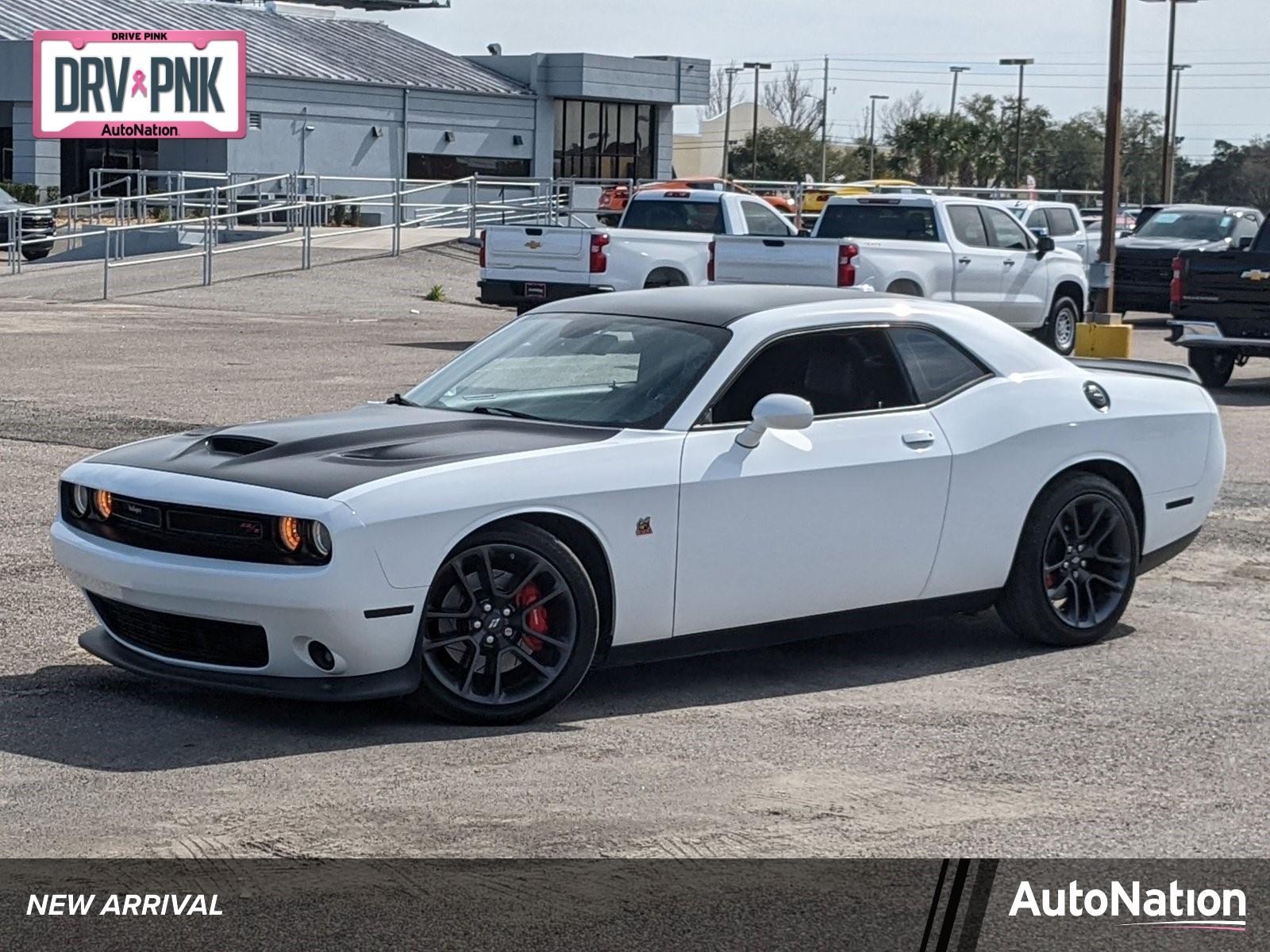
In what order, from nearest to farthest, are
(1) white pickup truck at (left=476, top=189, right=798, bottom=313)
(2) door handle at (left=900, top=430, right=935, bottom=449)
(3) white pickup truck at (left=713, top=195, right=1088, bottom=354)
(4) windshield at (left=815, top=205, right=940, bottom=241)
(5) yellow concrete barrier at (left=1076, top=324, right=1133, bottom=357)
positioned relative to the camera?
(2) door handle at (left=900, top=430, right=935, bottom=449) < (5) yellow concrete barrier at (left=1076, top=324, right=1133, bottom=357) < (3) white pickup truck at (left=713, top=195, right=1088, bottom=354) < (4) windshield at (left=815, top=205, right=940, bottom=241) < (1) white pickup truck at (left=476, top=189, right=798, bottom=313)

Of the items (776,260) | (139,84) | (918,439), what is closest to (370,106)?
(139,84)

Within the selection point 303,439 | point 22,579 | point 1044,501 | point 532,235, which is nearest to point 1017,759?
point 1044,501

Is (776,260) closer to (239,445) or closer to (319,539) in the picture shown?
(239,445)

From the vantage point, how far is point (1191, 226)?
1201 inches

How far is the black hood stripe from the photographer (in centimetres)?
612

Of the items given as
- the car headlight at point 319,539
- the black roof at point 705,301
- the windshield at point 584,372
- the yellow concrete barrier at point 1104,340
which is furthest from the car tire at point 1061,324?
the car headlight at point 319,539

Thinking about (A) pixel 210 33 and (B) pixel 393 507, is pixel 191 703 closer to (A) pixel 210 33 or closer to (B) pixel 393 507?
(B) pixel 393 507

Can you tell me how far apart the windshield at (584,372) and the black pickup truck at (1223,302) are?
12477mm

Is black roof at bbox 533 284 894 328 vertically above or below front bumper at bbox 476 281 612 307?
above

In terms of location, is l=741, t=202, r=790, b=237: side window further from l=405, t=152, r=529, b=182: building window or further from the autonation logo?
l=405, t=152, r=529, b=182: building window

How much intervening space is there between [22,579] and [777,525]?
367 centimetres

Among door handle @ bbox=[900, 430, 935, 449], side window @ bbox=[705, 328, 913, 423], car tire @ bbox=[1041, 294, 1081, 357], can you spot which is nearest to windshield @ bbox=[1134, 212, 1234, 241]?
car tire @ bbox=[1041, 294, 1081, 357]

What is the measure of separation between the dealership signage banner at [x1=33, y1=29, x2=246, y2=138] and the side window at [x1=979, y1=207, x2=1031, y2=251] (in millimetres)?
36114

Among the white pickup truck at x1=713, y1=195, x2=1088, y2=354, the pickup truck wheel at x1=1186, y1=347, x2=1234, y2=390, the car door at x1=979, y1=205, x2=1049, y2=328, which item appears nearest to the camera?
the pickup truck wheel at x1=1186, y1=347, x2=1234, y2=390
